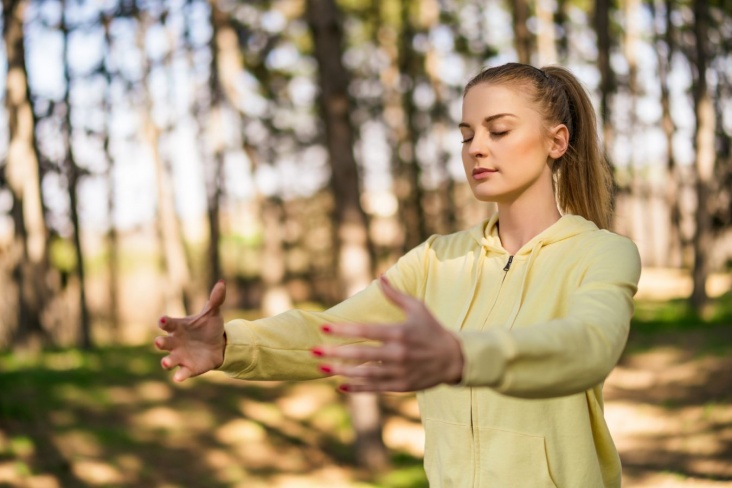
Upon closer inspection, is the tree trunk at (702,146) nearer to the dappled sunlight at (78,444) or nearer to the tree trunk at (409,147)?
the tree trunk at (409,147)

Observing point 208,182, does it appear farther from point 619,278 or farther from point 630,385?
point 619,278

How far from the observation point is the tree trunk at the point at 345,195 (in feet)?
34.6

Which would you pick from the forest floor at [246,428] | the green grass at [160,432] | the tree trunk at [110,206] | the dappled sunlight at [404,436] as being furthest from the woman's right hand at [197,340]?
the tree trunk at [110,206]

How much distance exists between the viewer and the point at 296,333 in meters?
2.73

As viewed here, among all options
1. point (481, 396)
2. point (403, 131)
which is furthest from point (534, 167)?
point (403, 131)

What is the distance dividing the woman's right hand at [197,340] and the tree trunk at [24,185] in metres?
15.1

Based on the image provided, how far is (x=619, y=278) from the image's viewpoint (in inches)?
87.0

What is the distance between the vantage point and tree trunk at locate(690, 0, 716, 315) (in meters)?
17.8

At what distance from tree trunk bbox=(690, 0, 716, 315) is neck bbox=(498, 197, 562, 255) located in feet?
53.3

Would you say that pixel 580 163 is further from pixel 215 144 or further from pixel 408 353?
pixel 215 144

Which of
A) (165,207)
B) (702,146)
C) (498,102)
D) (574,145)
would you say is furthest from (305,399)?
(165,207)

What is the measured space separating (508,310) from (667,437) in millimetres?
9119

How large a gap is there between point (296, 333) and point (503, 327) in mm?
659

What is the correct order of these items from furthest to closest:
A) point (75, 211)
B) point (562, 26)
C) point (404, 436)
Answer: point (562, 26)
point (75, 211)
point (404, 436)
